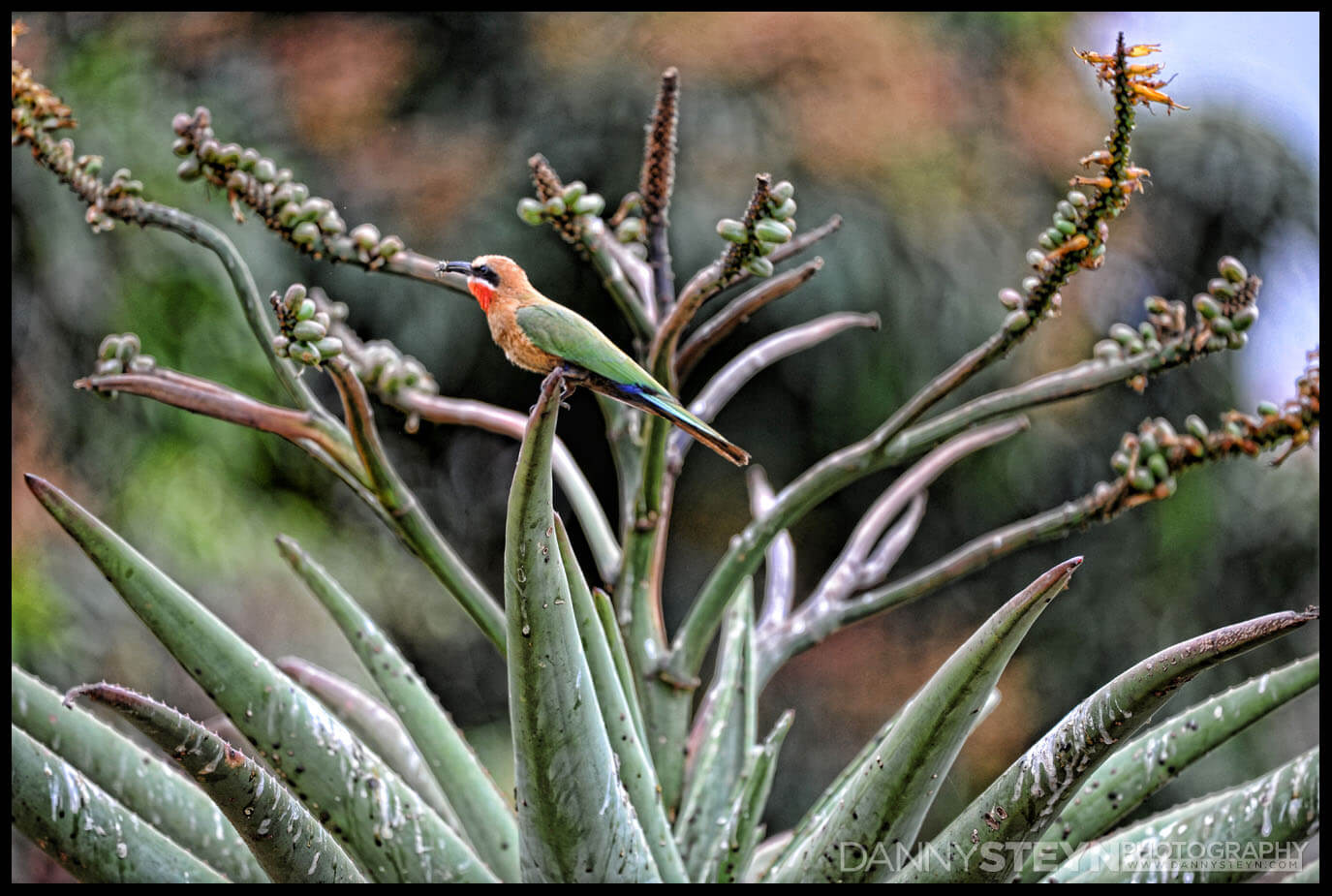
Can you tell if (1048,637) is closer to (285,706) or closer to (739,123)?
(739,123)

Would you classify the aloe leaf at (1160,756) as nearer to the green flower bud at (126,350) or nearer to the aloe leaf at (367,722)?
the aloe leaf at (367,722)

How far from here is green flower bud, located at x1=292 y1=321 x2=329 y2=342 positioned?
0.49m

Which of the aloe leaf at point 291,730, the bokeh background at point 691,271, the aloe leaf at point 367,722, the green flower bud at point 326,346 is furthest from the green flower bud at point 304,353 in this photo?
the bokeh background at point 691,271

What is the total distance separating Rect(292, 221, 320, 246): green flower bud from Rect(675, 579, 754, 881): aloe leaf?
11.7 inches

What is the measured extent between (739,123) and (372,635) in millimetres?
1784

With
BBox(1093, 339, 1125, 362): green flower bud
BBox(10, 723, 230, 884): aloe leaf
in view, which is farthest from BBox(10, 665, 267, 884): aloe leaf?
BBox(1093, 339, 1125, 362): green flower bud

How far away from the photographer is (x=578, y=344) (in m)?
0.49

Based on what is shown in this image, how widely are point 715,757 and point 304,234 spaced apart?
0.33 meters

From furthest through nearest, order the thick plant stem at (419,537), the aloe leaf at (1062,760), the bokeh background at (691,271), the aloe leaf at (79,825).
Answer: the bokeh background at (691,271) < the thick plant stem at (419,537) < the aloe leaf at (79,825) < the aloe leaf at (1062,760)

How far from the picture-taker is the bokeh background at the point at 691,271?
202cm

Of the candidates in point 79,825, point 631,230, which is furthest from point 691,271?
point 79,825

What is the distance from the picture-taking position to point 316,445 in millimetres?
584

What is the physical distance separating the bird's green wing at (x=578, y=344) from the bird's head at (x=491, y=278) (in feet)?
0.11
